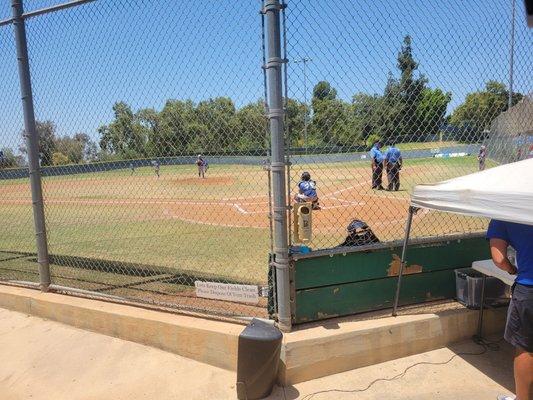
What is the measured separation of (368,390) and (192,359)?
5.17 ft

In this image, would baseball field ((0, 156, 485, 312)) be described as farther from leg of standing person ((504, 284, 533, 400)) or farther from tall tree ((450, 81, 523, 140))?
leg of standing person ((504, 284, 533, 400))

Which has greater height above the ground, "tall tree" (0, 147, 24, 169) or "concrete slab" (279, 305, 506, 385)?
"tall tree" (0, 147, 24, 169)

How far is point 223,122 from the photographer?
13.5ft

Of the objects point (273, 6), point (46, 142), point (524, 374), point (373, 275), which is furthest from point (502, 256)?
point (46, 142)

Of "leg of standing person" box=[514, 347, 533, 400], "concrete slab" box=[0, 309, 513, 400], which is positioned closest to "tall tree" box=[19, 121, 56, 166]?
"concrete slab" box=[0, 309, 513, 400]

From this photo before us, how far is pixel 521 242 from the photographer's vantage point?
296 cm

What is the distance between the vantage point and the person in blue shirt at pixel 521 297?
289 cm

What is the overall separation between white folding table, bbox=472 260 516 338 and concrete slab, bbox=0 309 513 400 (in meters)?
0.26

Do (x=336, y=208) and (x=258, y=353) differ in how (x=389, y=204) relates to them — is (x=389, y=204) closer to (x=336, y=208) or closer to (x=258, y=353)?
(x=336, y=208)

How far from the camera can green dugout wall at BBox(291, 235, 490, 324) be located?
13.0 feet

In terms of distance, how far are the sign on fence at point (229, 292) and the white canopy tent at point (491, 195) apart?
166 centimetres

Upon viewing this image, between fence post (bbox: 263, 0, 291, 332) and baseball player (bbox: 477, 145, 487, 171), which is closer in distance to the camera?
fence post (bbox: 263, 0, 291, 332)

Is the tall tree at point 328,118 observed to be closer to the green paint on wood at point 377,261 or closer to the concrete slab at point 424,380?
the green paint on wood at point 377,261

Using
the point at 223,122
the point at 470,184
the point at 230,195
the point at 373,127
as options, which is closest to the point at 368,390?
the point at 470,184
